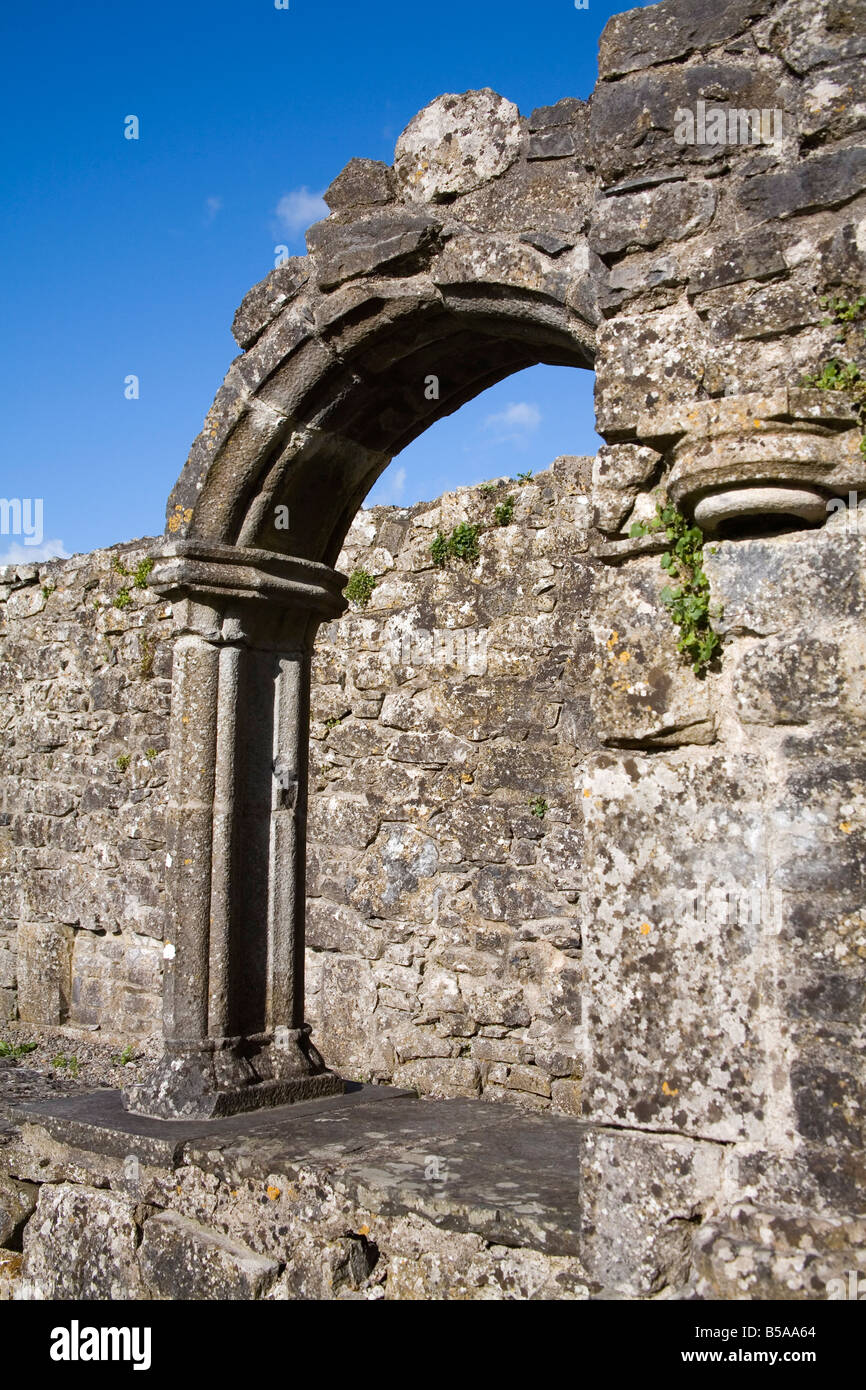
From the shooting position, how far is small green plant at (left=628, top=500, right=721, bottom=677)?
2354 millimetres

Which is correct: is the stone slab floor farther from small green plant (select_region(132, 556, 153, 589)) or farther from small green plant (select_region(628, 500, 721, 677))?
small green plant (select_region(132, 556, 153, 589))

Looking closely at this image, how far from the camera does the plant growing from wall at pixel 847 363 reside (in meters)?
2.26

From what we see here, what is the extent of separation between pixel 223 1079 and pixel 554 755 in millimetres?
2344

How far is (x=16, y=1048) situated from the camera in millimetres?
6836

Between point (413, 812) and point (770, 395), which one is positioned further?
point (413, 812)

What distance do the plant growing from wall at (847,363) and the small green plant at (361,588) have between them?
394 cm

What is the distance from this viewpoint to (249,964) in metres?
3.74

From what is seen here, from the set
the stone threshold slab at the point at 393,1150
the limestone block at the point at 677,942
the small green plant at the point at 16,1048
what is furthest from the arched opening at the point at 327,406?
the small green plant at the point at 16,1048

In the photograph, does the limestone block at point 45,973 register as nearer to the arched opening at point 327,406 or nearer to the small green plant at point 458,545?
the small green plant at point 458,545

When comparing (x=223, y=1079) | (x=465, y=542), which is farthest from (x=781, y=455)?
(x=465, y=542)
